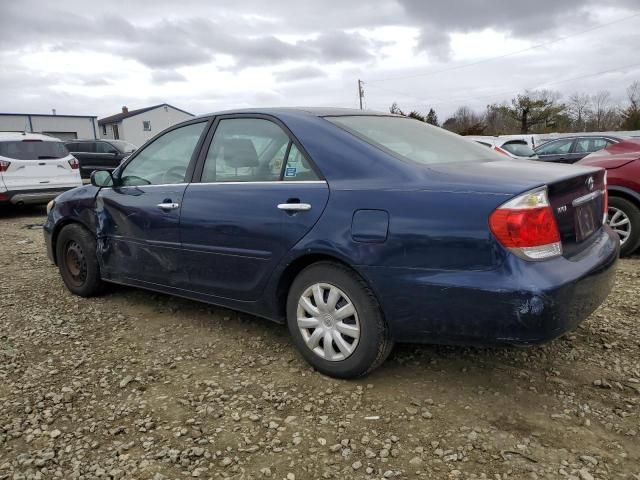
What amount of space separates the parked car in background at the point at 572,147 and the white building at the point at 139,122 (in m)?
40.5

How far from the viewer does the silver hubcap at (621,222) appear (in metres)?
5.39

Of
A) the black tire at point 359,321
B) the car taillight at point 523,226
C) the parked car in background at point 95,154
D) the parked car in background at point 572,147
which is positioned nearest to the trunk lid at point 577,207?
the car taillight at point 523,226

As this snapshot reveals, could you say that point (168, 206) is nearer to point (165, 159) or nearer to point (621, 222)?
point (165, 159)

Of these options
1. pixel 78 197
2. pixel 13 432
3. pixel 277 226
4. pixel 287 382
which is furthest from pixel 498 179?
pixel 78 197

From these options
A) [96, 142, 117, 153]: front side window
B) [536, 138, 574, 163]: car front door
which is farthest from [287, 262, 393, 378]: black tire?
[96, 142, 117, 153]: front side window

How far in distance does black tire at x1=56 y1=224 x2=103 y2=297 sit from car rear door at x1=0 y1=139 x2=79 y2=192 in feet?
19.0

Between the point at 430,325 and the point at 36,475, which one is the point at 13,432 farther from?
the point at 430,325

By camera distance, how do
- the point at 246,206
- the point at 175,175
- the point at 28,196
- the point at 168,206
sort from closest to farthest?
the point at 246,206
the point at 168,206
the point at 175,175
the point at 28,196

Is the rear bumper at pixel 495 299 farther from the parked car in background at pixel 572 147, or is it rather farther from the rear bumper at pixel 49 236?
the parked car in background at pixel 572 147

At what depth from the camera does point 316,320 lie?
116 inches

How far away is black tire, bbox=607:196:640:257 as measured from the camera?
532 cm

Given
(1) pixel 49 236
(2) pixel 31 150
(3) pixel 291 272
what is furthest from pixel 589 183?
(2) pixel 31 150

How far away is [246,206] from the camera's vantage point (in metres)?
3.19

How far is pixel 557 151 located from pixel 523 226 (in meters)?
12.1
